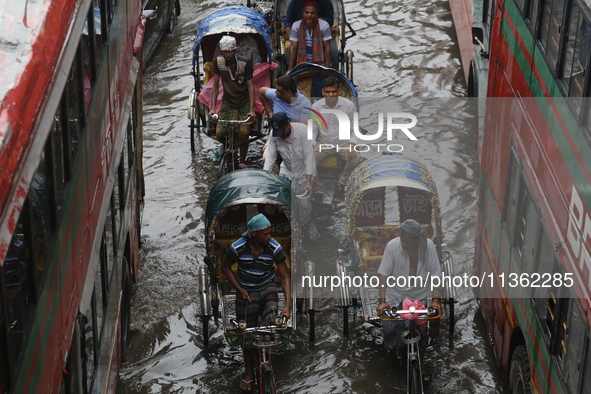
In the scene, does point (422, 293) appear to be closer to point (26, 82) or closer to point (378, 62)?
point (26, 82)

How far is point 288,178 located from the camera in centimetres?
1068

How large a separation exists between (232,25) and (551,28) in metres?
7.03

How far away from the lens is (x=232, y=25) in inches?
519

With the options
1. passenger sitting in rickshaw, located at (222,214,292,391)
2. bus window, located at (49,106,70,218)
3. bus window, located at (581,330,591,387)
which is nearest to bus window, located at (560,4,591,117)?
bus window, located at (581,330,591,387)

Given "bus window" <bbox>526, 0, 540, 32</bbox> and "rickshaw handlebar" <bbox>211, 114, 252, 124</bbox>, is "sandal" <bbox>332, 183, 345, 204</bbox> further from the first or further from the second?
"bus window" <bbox>526, 0, 540, 32</bbox>

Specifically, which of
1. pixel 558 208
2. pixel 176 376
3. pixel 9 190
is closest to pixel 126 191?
pixel 176 376

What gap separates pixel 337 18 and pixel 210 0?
580 cm

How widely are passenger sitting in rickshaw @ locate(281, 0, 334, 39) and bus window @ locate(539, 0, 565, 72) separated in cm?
680

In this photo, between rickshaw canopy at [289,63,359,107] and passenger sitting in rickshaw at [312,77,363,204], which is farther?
rickshaw canopy at [289,63,359,107]

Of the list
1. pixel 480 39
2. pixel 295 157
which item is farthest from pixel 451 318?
pixel 480 39

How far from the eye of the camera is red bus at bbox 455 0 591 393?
5945 millimetres

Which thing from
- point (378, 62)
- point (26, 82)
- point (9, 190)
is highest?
point (378, 62)

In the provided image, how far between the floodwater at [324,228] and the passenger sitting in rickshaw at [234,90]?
1.08 meters

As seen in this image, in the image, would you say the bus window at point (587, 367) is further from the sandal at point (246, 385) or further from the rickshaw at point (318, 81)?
the rickshaw at point (318, 81)
